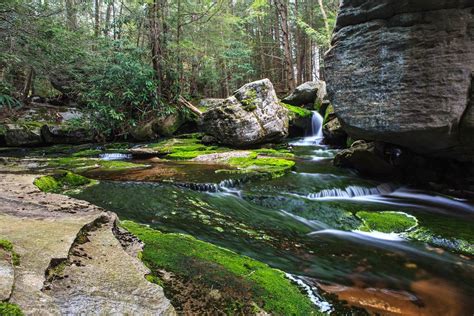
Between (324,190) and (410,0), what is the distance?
3846mm

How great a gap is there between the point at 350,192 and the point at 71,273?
625cm

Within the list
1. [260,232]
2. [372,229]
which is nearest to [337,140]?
[372,229]

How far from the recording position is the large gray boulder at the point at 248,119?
40.6 feet

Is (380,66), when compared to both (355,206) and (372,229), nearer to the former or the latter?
(355,206)

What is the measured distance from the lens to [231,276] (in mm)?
2705

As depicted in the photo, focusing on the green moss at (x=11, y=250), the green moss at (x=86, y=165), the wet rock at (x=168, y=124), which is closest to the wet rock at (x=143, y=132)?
the wet rock at (x=168, y=124)

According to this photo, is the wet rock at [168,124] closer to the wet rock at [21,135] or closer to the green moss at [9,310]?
the wet rock at [21,135]

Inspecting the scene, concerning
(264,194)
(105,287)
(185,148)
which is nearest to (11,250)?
(105,287)

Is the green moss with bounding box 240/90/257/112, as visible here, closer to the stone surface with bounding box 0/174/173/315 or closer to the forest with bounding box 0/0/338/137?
the forest with bounding box 0/0/338/137

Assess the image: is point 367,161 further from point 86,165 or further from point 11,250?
point 11,250

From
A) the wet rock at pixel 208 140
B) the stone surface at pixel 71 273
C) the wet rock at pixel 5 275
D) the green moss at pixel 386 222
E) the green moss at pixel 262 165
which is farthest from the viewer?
the wet rock at pixel 208 140

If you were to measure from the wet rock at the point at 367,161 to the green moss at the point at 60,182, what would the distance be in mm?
6355

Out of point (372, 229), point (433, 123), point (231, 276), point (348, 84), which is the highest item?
point (348, 84)

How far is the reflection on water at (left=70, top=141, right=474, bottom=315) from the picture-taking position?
128 inches
